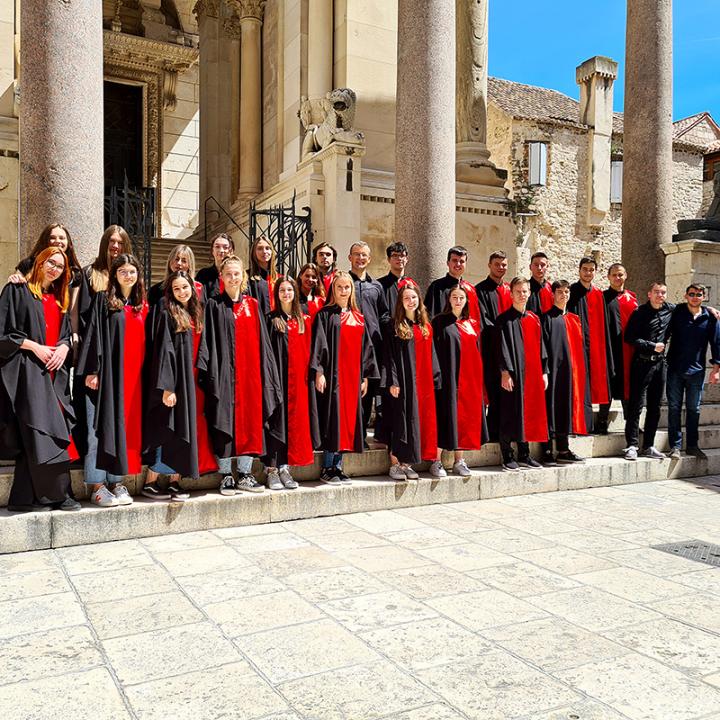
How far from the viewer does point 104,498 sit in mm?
5031

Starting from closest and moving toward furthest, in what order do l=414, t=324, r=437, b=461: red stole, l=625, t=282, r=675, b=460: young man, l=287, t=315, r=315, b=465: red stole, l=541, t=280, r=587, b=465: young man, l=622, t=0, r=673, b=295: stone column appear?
l=287, t=315, r=315, b=465: red stole, l=414, t=324, r=437, b=461: red stole, l=541, t=280, r=587, b=465: young man, l=625, t=282, r=675, b=460: young man, l=622, t=0, r=673, b=295: stone column

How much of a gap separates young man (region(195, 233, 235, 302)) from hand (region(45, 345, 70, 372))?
3.96 ft

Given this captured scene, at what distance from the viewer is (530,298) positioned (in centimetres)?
748

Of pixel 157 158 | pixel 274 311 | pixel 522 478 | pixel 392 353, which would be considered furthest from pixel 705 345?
pixel 157 158

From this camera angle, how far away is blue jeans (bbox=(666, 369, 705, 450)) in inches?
309

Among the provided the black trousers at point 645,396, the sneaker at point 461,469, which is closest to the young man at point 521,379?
the sneaker at point 461,469

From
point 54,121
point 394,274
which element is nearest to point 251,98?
point 394,274

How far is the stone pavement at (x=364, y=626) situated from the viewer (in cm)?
273

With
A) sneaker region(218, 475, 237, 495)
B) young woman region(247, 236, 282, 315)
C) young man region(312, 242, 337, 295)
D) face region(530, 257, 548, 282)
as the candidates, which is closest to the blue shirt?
face region(530, 257, 548, 282)

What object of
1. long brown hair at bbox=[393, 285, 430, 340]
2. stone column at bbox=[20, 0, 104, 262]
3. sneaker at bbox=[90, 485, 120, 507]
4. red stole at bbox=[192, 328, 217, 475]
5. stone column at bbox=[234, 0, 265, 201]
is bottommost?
sneaker at bbox=[90, 485, 120, 507]

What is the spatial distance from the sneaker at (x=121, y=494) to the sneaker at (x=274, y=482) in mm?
1082

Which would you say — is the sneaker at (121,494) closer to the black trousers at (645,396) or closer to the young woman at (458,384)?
the young woman at (458,384)

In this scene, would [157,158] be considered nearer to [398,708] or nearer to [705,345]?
[705,345]

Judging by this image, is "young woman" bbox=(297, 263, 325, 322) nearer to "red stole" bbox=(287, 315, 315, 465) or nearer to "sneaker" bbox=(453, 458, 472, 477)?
"red stole" bbox=(287, 315, 315, 465)
